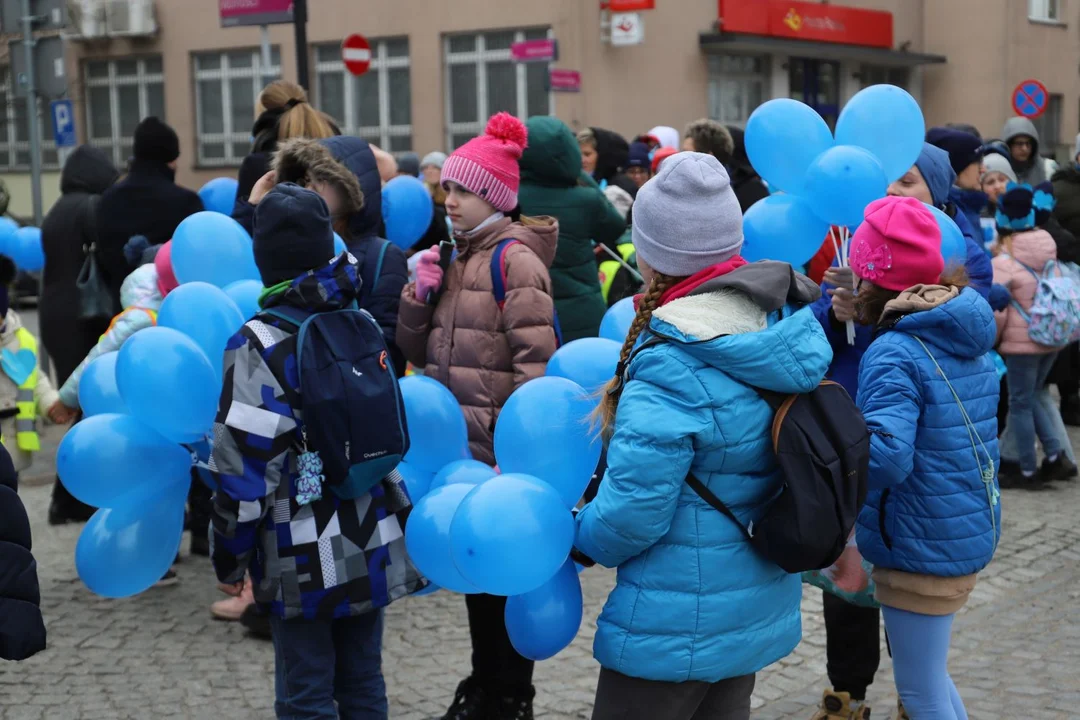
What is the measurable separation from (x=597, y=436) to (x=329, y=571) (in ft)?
2.90

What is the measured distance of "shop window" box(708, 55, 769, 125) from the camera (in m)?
25.6

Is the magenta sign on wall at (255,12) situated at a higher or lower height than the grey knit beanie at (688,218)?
higher

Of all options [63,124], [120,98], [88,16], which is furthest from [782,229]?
[120,98]

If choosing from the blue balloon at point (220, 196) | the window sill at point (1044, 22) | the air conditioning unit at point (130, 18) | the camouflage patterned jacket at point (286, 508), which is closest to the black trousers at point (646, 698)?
the camouflage patterned jacket at point (286, 508)

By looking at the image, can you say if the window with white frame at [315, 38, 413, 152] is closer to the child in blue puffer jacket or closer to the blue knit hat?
the blue knit hat

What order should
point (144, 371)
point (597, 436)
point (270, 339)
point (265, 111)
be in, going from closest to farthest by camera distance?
point (597, 436)
point (270, 339)
point (144, 371)
point (265, 111)

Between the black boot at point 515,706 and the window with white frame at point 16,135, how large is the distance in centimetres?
2723

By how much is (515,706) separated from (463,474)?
1272mm

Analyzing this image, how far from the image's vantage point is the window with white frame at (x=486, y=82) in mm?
24078

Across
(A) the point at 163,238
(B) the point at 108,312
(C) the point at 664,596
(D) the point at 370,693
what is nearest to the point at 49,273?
(B) the point at 108,312

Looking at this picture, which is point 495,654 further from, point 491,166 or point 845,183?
point 845,183

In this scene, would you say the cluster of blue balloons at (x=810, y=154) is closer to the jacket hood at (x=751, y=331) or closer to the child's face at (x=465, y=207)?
the child's face at (x=465, y=207)

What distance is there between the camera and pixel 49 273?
A: 7438 mm

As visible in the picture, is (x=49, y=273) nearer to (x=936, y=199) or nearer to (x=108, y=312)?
(x=108, y=312)
